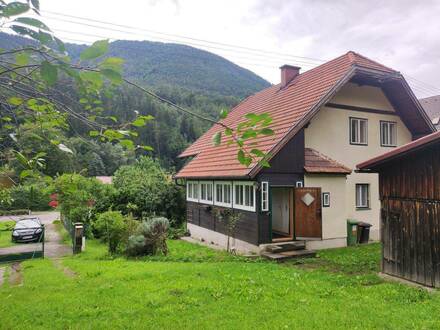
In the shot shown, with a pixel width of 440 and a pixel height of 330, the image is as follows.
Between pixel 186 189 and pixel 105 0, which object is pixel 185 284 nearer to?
pixel 105 0

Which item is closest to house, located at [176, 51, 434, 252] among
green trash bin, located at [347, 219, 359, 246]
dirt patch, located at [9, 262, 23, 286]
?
green trash bin, located at [347, 219, 359, 246]

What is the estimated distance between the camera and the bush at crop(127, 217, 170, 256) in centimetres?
1162

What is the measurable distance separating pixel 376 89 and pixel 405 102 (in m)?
1.35

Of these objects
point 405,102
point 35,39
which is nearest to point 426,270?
point 35,39

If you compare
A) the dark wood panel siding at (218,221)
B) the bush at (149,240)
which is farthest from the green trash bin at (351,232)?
the bush at (149,240)

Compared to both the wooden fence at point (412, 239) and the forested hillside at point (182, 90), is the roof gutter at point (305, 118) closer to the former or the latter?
the wooden fence at point (412, 239)

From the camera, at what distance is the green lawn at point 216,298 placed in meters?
5.29

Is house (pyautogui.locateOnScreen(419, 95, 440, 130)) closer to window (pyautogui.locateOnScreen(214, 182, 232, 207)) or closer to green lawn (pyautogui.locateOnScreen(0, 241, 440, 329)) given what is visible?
window (pyautogui.locateOnScreen(214, 182, 232, 207))

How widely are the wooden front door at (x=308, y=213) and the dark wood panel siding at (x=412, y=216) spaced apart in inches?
128

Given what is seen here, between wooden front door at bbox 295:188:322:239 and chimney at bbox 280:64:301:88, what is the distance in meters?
7.19

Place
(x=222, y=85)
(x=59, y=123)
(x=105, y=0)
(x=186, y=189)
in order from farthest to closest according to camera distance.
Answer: (x=222, y=85) < (x=186, y=189) < (x=59, y=123) < (x=105, y=0)

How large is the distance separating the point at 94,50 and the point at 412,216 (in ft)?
26.7

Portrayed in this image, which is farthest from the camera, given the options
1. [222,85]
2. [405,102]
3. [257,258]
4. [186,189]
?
[222,85]

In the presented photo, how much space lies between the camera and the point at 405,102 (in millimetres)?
14781
